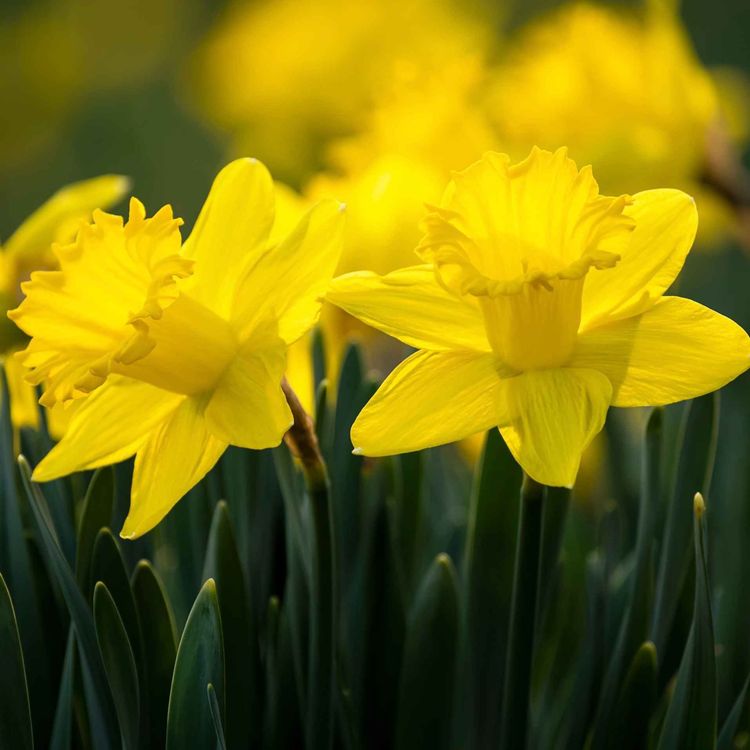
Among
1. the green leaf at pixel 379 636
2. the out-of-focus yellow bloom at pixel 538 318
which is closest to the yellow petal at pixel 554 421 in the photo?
the out-of-focus yellow bloom at pixel 538 318

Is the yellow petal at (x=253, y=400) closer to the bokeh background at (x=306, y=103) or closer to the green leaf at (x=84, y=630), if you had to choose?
the green leaf at (x=84, y=630)

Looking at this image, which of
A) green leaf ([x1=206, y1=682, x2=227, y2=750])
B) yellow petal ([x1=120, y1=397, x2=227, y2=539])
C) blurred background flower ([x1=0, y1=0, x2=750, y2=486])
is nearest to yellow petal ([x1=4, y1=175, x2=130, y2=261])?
blurred background flower ([x1=0, y1=0, x2=750, y2=486])

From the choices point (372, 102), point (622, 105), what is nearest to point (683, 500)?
point (622, 105)

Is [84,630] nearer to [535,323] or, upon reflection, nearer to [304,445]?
[304,445]

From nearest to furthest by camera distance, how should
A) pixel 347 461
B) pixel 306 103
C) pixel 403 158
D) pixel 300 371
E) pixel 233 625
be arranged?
pixel 233 625 → pixel 347 461 → pixel 300 371 → pixel 403 158 → pixel 306 103

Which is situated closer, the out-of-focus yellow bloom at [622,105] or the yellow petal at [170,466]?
the yellow petal at [170,466]

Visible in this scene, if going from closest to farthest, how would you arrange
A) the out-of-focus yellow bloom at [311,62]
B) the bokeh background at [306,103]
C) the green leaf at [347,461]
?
1. the green leaf at [347,461]
2. the bokeh background at [306,103]
3. the out-of-focus yellow bloom at [311,62]
